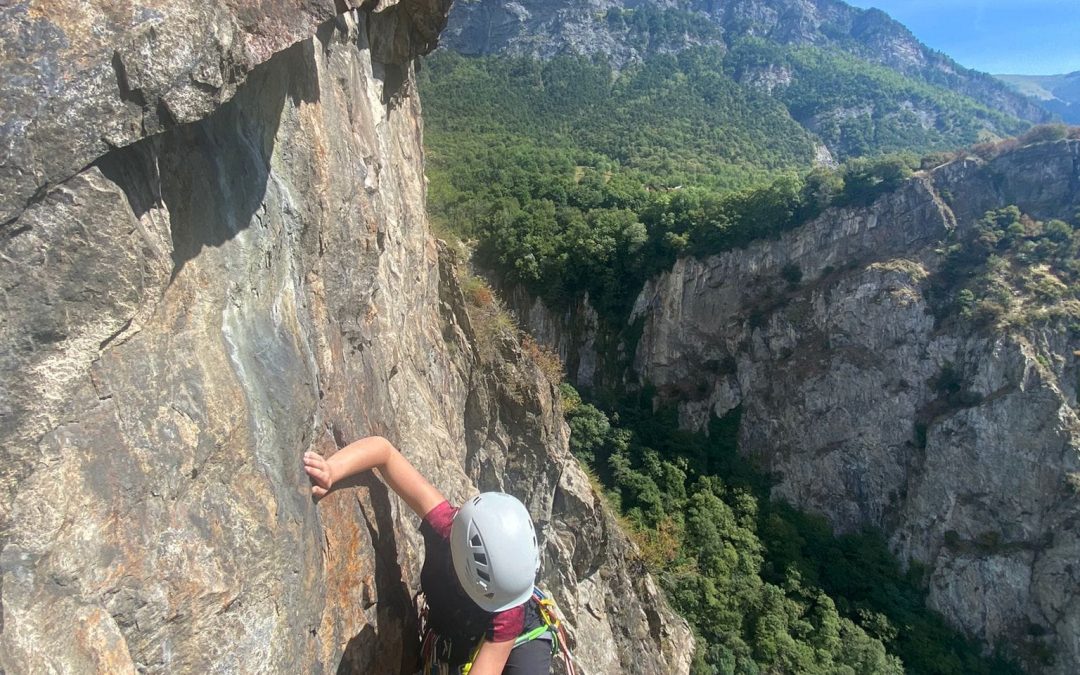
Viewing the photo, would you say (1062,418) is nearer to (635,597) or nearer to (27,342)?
(635,597)

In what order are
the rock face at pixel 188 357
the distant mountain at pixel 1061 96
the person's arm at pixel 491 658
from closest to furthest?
the rock face at pixel 188 357 → the person's arm at pixel 491 658 → the distant mountain at pixel 1061 96

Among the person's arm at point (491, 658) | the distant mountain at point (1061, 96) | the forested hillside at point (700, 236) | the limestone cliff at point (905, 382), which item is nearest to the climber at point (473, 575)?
the person's arm at point (491, 658)

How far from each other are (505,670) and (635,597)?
60.5 ft

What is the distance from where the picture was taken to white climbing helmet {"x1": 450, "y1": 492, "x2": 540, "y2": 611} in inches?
175

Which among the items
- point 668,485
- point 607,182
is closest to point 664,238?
point 607,182

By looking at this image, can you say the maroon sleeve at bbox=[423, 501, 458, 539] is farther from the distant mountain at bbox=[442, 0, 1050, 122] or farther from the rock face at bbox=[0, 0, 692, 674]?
the distant mountain at bbox=[442, 0, 1050, 122]

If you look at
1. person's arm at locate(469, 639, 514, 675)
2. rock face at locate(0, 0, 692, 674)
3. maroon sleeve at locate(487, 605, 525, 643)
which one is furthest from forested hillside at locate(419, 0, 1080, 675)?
person's arm at locate(469, 639, 514, 675)

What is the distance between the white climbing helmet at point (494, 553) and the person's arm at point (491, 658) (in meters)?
0.24

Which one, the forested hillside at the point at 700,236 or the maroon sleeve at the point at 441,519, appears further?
the forested hillside at the point at 700,236

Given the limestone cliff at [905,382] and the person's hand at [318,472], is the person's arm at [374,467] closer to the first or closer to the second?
the person's hand at [318,472]

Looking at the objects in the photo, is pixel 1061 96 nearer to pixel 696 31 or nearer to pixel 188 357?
pixel 696 31

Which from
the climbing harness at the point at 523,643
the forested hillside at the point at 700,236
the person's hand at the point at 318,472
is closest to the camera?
the climbing harness at the point at 523,643

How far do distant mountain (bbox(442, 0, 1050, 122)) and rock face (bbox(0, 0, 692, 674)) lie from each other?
10526 centimetres

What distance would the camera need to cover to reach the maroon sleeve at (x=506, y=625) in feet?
14.5
